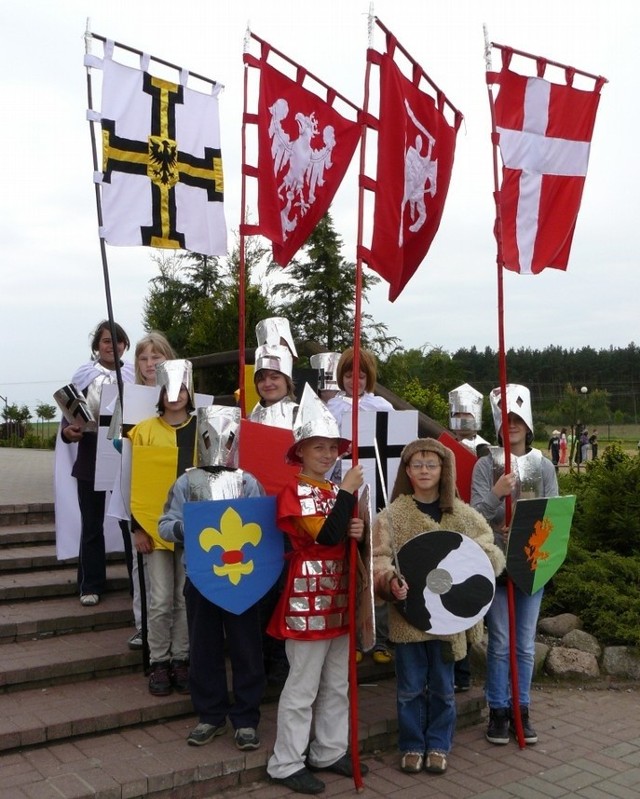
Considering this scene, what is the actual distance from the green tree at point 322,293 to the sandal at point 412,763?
1701 centimetres

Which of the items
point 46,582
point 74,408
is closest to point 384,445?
point 74,408

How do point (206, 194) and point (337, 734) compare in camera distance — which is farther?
point (206, 194)

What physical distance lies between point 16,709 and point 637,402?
217 ft

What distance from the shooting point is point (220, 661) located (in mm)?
4340

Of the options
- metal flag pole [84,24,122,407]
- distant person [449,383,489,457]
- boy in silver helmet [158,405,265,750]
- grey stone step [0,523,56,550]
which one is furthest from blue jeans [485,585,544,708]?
grey stone step [0,523,56,550]

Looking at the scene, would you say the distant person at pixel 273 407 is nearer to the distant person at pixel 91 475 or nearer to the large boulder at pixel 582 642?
the distant person at pixel 91 475

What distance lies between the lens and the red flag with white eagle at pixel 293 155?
19.8 ft

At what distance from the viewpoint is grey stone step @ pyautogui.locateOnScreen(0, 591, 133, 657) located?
5.22 m

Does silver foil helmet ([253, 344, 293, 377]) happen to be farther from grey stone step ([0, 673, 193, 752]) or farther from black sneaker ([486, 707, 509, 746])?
black sneaker ([486, 707, 509, 746])

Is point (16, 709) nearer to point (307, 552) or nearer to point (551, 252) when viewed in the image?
point (307, 552)

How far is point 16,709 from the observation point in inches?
174

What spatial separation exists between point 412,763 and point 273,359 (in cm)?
263

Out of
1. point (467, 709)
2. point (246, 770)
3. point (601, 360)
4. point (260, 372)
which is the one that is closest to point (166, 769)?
point (246, 770)

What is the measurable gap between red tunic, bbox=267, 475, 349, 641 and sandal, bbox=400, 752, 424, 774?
31.9 inches
